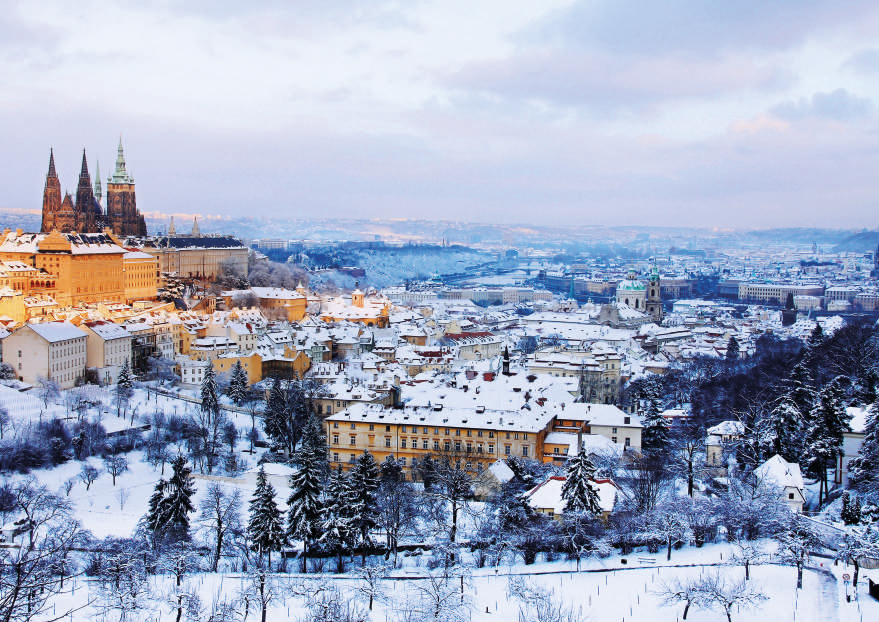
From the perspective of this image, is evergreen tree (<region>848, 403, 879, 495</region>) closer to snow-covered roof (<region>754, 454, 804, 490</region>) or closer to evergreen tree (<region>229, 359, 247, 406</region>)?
snow-covered roof (<region>754, 454, 804, 490</region>)

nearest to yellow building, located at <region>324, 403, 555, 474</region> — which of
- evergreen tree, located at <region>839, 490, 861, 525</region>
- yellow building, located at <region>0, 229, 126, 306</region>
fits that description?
evergreen tree, located at <region>839, 490, 861, 525</region>

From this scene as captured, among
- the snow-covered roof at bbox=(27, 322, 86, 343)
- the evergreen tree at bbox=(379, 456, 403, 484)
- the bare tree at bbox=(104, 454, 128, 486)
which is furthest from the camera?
the snow-covered roof at bbox=(27, 322, 86, 343)

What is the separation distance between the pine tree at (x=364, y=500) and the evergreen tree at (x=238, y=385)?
19591mm

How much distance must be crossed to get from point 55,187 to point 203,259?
16.6 metres

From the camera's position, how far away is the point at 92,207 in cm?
8838

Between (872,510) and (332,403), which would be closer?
(872,510)

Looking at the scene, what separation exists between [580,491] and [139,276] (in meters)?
52.8

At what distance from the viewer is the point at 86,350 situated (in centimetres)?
5356

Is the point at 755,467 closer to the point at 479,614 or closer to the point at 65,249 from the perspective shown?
the point at 479,614

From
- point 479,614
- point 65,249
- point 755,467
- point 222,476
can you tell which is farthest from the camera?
point 65,249

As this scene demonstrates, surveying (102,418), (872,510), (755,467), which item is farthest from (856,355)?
(102,418)

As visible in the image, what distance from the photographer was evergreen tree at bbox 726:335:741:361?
7440 cm

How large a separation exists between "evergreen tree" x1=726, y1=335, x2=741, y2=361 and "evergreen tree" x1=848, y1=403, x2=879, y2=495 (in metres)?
39.4

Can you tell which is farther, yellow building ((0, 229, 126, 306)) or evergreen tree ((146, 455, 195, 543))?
yellow building ((0, 229, 126, 306))
